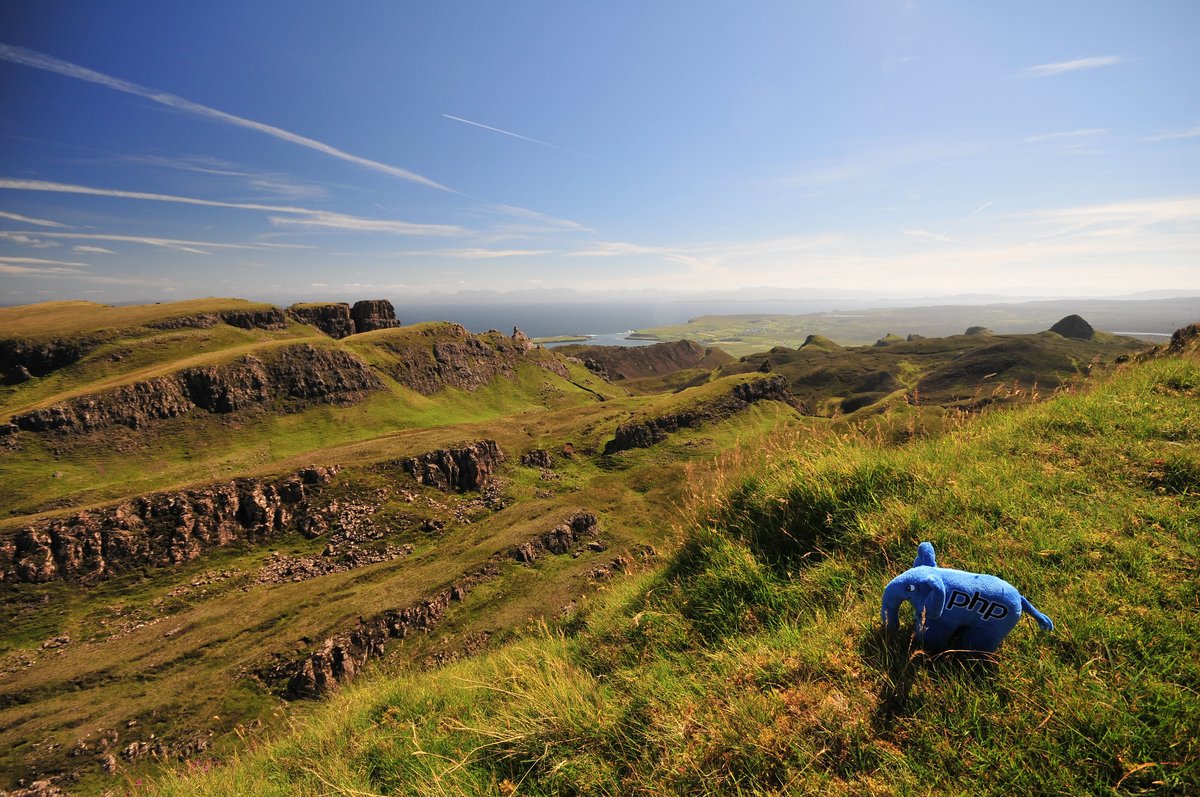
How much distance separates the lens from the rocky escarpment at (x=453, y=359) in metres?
124

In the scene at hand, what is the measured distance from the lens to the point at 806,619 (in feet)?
15.8

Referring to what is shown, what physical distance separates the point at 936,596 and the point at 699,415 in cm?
10025

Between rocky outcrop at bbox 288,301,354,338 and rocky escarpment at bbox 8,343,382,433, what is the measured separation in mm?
51686

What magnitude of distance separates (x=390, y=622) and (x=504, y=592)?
11483mm

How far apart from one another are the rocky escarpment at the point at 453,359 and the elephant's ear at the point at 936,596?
12888cm

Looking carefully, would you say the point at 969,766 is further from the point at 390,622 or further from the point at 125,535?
the point at 125,535

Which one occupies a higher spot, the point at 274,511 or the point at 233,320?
the point at 233,320

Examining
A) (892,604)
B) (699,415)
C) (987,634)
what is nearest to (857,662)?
(892,604)

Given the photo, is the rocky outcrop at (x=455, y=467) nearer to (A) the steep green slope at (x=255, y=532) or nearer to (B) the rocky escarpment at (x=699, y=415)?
(A) the steep green slope at (x=255, y=532)

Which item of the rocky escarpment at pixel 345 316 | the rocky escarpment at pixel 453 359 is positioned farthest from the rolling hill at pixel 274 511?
the rocky escarpment at pixel 345 316

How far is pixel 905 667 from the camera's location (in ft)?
11.7

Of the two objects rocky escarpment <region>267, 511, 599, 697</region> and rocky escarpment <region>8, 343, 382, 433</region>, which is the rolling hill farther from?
rocky escarpment <region>8, 343, 382, 433</region>

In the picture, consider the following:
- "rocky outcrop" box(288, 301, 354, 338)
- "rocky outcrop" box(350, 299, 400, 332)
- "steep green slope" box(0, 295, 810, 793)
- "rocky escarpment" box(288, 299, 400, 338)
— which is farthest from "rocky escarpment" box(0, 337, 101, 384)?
"rocky outcrop" box(350, 299, 400, 332)

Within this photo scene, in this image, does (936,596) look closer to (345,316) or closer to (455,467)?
(455,467)
